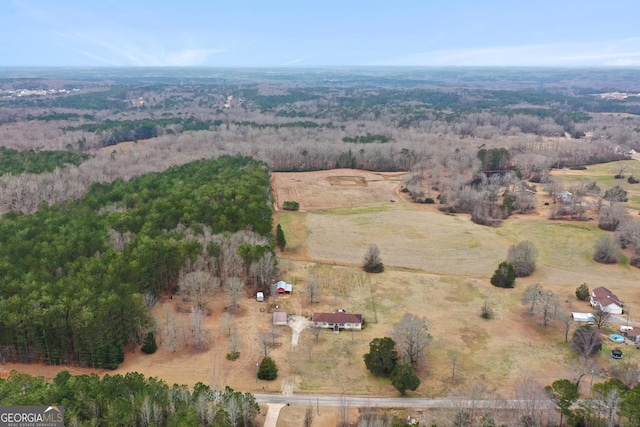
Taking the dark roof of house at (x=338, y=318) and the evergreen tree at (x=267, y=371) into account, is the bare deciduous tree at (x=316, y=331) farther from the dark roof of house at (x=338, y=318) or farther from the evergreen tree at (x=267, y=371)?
the evergreen tree at (x=267, y=371)

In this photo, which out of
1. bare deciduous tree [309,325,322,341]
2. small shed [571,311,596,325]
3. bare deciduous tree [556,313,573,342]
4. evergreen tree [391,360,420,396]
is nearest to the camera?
evergreen tree [391,360,420,396]

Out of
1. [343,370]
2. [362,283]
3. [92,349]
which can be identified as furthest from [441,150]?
[92,349]

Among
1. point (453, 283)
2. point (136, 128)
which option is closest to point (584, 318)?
point (453, 283)

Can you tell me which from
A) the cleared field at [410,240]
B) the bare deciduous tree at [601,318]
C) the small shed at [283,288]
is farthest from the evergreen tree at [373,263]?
the bare deciduous tree at [601,318]

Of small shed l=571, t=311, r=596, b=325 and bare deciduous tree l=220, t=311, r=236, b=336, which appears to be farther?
small shed l=571, t=311, r=596, b=325

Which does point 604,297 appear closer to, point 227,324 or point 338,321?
point 338,321

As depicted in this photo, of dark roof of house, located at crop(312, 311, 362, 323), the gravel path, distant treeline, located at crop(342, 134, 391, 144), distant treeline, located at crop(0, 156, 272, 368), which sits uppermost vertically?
distant treeline, located at crop(342, 134, 391, 144)

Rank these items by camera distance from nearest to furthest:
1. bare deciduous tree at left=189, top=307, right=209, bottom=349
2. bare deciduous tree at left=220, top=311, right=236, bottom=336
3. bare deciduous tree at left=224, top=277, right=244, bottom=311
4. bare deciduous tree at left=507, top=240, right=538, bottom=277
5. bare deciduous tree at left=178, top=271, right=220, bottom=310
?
bare deciduous tree at left=189, top=307, right=209, bottom=349
bare deciduous tree at left=220, top=311, right=236, bottom=336
bare deciduous tree at left=178, top=271, right=220, bottom=310
bare deciduous tree at left=224, top=277, right=244, bottom=311
bare deciduous tree at left=507, top=240, right=538, bottom=277

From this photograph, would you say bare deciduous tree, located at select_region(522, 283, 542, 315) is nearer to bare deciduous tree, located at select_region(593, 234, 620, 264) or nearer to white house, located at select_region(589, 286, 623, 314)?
white house, located at select_region(589, 286, 623, 314)

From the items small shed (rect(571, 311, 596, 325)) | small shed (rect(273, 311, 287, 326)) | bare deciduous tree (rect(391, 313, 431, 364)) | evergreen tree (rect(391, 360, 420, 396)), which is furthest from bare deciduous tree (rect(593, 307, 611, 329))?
small shed (rect(273, 311, 287, 326))

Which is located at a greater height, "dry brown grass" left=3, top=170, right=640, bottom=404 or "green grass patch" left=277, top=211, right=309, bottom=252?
"green grass patch" left=277, top=211, right=309, bottom=252
